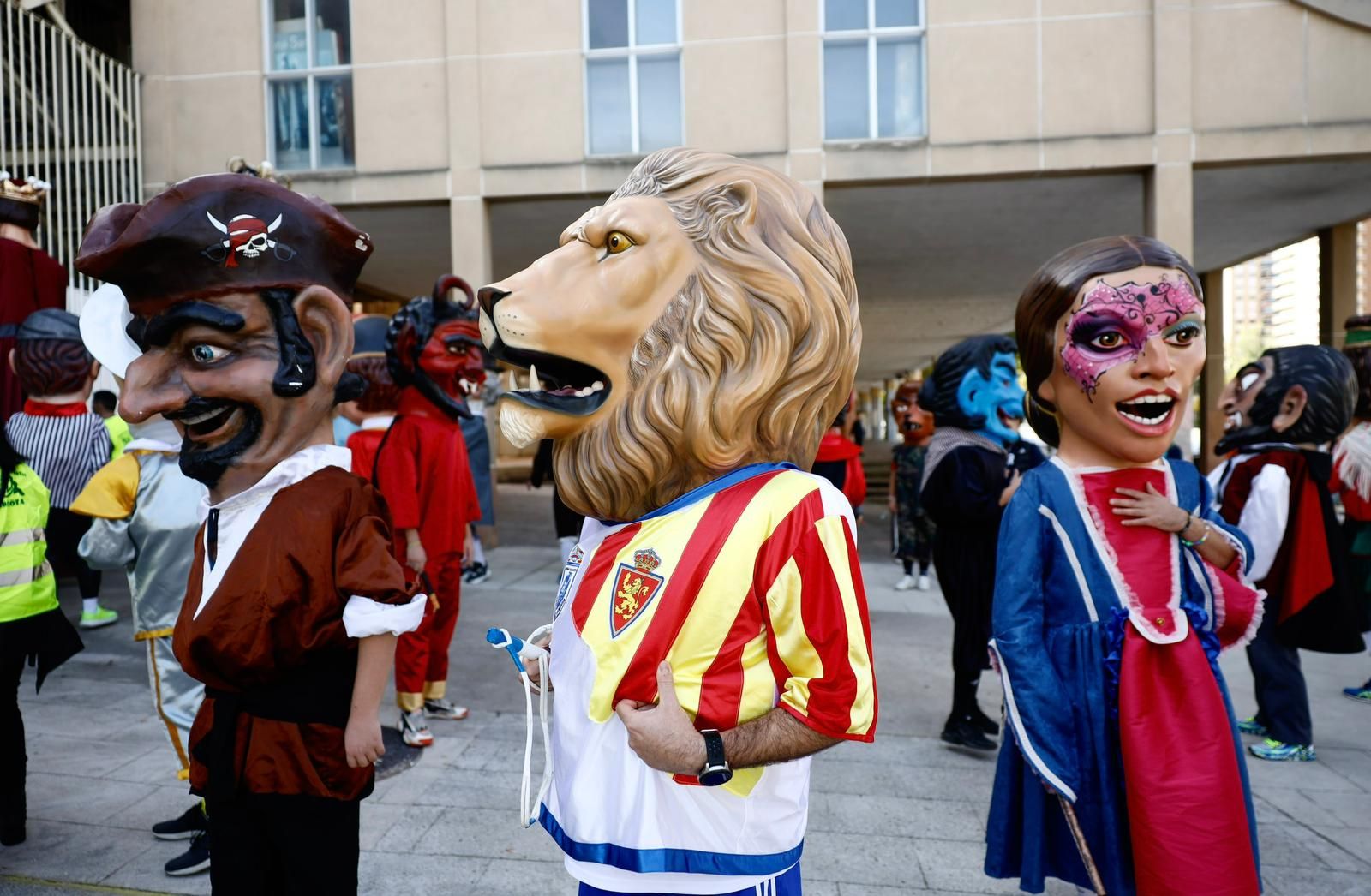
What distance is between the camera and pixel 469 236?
10.1 m

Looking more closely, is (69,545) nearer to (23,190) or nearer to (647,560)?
(23,190)

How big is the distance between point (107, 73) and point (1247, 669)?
1180 centimetres

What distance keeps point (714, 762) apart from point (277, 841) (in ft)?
4.41

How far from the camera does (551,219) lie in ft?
37.7

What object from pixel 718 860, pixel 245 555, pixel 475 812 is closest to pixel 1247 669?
pixel 475 812

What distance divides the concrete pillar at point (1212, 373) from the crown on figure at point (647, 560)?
50.2 ft

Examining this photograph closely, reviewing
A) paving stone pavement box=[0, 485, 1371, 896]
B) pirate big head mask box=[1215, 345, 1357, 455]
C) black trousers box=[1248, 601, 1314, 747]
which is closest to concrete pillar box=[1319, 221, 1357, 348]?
paving stone pavement box=[0, 485, 1371, 896]

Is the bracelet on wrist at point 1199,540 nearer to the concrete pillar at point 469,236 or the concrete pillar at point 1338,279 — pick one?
the concrete pillar at point 469,236

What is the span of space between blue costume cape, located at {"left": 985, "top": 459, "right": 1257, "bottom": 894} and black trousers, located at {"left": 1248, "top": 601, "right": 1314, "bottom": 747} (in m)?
1.93

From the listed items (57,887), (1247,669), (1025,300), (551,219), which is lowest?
(1247,669)

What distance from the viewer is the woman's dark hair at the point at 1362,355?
506cm

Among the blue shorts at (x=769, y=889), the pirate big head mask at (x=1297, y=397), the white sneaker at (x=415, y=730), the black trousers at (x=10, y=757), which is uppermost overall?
the pirate big head mask at (x=1297, y=397)

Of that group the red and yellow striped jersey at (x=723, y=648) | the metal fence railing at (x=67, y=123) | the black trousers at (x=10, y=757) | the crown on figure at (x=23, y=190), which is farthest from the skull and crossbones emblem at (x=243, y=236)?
the metal fence railing at (x=67, y=123)

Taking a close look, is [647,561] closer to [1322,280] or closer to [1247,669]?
[1247,669]
